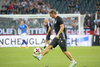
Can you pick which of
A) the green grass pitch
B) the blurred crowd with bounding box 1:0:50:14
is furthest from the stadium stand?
the green grass pitch

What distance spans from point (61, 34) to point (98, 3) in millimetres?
19251

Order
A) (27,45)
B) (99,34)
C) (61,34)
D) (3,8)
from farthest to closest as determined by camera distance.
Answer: (3,8) < (99,34) < (27,45) < (61,34)

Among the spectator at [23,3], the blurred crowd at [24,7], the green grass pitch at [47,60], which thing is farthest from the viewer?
the spectator at [23,3]

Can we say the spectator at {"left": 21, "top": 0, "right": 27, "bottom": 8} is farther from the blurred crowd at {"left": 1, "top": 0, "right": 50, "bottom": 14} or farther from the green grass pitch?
the green grass pitch

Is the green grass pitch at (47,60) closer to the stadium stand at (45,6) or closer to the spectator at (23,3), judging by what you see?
the stadium stand at (45,6)

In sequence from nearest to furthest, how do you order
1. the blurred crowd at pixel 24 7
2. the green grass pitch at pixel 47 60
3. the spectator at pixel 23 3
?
the green grass pitch at pixel 47 60 → the blurred crowd at pixel 24 7 → the spectator at pixel 23 3

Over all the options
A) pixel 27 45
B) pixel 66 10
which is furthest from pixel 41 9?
pixel 27 45

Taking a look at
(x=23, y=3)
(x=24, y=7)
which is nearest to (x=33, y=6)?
(x=24, y=7)

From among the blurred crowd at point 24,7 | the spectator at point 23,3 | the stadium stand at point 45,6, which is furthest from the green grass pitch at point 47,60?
the spectator at point 23,3

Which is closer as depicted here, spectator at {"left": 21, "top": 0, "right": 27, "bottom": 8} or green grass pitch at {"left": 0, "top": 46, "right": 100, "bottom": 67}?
green grass pitch at {"left": 0, "top": 46, "right": 100, "bottom": 67}

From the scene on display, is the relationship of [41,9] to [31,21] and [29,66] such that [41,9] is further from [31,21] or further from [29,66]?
[29,66]

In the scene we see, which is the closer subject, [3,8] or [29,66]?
[29,66]

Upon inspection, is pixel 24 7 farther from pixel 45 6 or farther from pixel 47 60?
pixel 47 60

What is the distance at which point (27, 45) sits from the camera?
80.5 feet
